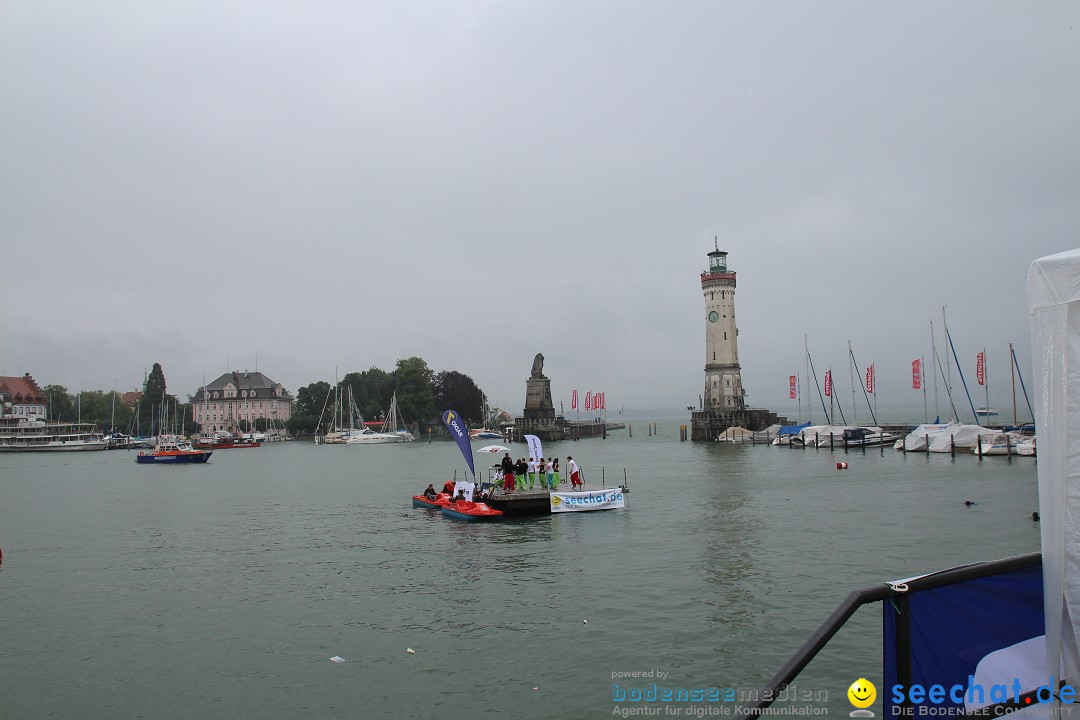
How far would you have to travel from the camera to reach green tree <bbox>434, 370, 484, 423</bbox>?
560 feet

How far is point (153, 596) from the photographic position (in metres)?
21.1

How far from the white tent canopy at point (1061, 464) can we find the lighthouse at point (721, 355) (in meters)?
101

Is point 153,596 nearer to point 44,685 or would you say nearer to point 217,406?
point 44,685

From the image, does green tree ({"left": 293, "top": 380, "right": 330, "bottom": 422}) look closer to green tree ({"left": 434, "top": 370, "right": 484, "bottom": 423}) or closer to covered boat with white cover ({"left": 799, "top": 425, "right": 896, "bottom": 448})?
green tree ({"left": 434, "top": 370, "right": 484, "bottom": 423})

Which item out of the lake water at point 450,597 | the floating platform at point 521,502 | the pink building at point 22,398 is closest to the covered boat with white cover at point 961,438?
the lake water at point 450,597

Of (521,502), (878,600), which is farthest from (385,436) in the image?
(878,600)

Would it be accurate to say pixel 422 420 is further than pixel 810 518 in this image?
Yes

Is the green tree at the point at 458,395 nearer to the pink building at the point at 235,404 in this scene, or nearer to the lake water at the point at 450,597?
the pink building at the point at 235,404

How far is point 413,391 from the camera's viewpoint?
156375 millimetres

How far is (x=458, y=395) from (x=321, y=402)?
106ft

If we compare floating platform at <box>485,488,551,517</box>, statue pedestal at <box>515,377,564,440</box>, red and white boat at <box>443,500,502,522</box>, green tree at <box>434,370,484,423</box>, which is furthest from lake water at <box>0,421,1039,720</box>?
green tree at <box>434,370,484,423</box>

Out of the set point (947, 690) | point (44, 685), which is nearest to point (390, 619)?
point (44, 685)

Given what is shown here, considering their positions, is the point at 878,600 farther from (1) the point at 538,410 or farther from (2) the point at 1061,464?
(1) the point at 538,410

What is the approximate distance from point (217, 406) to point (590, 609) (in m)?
181
